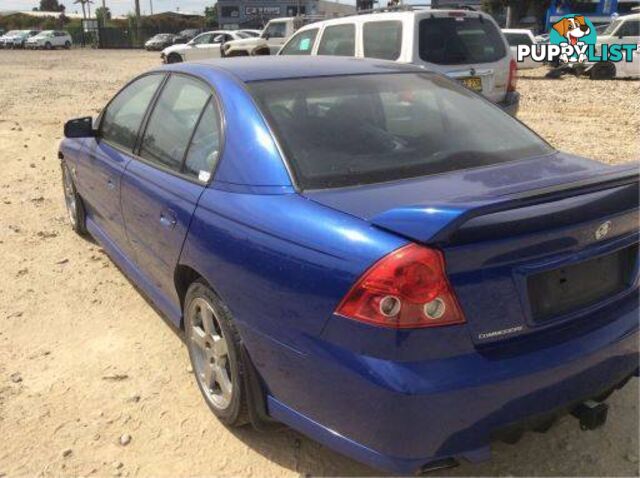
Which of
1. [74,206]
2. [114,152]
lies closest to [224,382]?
[114,152]

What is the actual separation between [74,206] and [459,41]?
525 cm

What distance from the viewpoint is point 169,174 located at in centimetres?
313

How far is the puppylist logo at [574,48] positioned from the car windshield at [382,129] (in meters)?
17.6

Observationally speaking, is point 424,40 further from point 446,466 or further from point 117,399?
point 446,466

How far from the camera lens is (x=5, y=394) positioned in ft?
10.4

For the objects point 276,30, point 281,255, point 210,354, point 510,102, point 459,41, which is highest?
point 276,30

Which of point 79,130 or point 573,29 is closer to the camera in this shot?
point 79,130

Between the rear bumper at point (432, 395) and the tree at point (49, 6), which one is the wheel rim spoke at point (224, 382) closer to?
the rear bumper at point (432, 395)

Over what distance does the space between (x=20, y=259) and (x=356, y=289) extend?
3.87 meters

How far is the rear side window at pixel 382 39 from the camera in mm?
8062

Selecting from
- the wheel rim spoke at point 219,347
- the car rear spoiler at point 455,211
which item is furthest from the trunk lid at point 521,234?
the wheel rim spoke at point 219,347

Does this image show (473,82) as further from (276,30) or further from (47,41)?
(47,41)

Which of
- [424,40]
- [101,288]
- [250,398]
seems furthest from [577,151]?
[250,398]

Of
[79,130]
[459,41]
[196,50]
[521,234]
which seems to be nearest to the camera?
[521,234]
